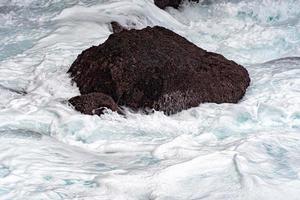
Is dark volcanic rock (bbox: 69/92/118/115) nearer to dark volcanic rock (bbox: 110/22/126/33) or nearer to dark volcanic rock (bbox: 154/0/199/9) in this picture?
dark volcanic rock (bbox: 110/22/126/33)

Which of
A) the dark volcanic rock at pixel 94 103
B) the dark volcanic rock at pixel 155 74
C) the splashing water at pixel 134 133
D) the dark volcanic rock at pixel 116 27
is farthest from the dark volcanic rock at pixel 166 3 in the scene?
the dark volcanic rock at pixel 94 103

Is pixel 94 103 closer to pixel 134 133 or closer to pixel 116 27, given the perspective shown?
pixel 134 133

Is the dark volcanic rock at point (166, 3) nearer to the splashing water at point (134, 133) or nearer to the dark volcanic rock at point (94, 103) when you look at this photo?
the splashing water at point (134, 133)

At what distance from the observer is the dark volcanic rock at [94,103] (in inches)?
260

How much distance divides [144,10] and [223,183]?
7.10 metres

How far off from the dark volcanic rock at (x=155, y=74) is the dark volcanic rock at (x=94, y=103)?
3 cm

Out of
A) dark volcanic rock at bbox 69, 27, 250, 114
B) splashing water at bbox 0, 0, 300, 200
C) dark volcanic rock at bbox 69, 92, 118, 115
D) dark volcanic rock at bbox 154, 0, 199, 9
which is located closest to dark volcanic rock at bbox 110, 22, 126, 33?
splashing water at bbox 0, 0, 300, 200

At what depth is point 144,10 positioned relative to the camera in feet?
37.6

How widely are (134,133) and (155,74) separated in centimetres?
115

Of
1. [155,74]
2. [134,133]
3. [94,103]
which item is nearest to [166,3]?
[155,74]

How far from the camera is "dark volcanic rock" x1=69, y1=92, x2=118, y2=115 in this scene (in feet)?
21.7

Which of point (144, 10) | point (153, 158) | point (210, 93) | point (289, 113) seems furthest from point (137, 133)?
point (144, 10)

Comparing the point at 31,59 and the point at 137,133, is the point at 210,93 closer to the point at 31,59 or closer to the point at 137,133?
the point at 137,133

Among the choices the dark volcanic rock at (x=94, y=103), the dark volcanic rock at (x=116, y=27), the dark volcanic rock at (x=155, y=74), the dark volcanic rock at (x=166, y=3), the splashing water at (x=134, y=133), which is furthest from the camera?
the dark volcanic rock at (x=166, y=3)
